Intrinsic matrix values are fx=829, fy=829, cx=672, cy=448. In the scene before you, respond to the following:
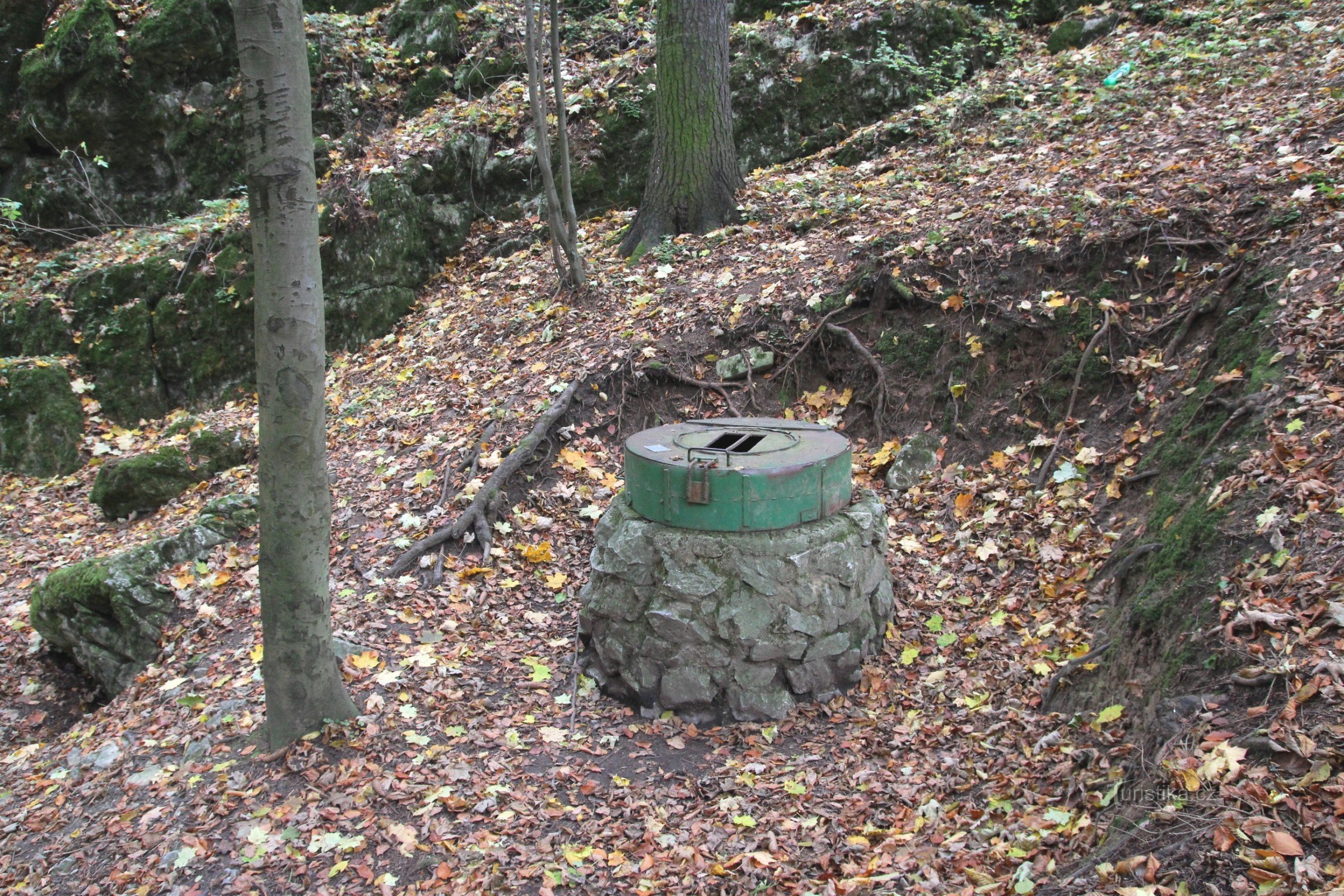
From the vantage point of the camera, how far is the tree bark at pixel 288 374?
3.51 m

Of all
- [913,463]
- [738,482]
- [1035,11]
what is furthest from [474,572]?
[1035,11]

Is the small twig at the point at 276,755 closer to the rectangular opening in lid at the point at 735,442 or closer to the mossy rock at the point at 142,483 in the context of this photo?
the rectangular opening in lid at the point at 735,442

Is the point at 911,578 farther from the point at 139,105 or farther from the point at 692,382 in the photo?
the point at 139,105

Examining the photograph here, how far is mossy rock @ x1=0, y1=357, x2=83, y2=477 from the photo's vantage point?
9422mm

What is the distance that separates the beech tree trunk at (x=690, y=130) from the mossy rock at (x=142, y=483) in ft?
16.0

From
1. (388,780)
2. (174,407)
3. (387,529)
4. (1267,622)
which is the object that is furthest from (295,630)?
(174,407)

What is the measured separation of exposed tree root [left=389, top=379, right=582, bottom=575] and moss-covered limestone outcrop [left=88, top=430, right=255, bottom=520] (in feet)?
12.0

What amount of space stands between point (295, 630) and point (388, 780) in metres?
0.84

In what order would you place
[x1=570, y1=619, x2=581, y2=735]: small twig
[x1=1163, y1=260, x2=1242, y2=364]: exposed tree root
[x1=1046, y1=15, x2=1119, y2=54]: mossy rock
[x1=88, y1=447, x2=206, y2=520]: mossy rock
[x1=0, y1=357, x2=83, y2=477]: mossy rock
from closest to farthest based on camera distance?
[x1=570, y1=619, x2=581, y2=735]: small twig → [x1=1163, y1=260, x2=1242, y2=364]: exposed tree root → [x1=88, y1=447, x2=206, y2=520]: mossy rock → [x1=0, y1=357, x2=83, y2=477]: mossy rock → [x1=1046, y1=15, x2=1119, y2=54]: mossy rock

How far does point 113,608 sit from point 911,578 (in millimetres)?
5395

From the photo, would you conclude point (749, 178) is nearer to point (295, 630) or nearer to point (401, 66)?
point (401, 66)

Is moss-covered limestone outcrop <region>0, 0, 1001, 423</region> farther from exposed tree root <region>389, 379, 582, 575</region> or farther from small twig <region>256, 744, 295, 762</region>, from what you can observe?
small twig <region>256, 744, 295, 762</region>

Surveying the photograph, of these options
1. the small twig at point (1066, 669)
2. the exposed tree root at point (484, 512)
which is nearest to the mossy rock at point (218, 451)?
the exposed tree root at point (484, 512)

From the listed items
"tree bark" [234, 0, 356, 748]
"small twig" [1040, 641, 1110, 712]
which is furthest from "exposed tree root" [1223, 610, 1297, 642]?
"tree bark" [234, 0, 356, 748]
